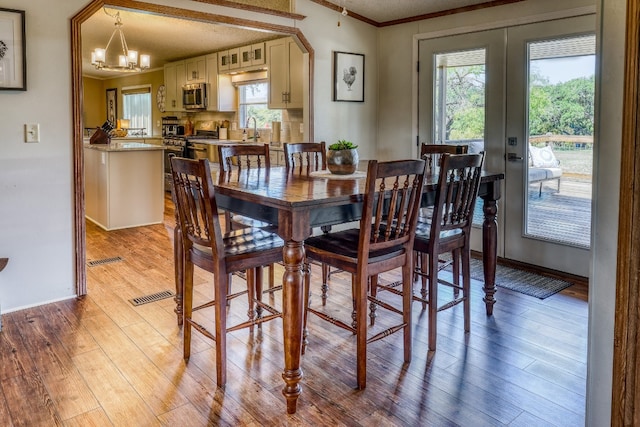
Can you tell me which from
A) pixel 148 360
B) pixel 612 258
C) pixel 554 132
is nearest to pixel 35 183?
pixel 148 360

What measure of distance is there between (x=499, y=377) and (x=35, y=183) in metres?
2.90

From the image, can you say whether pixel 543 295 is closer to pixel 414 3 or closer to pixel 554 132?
pixel 554 132

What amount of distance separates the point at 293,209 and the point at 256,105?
5.78 m

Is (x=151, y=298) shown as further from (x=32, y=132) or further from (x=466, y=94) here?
(x=466, y=94)

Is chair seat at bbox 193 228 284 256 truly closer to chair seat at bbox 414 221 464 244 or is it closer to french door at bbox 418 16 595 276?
chair seat at bbox 414 221 464 244

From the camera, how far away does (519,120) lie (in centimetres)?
412

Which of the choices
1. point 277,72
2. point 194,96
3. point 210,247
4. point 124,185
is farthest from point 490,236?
point 194,96

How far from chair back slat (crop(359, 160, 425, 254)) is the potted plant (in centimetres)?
47

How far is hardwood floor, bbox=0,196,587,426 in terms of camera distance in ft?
6.79

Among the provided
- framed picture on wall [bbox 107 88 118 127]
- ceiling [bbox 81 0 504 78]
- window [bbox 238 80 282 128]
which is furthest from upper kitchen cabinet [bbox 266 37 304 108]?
framed picture on wall [bbox 107 88 118 127]

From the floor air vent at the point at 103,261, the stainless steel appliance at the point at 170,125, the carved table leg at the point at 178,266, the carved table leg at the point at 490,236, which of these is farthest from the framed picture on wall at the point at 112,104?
the carved table leg at the point at 490,236

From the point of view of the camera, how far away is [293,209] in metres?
2.01

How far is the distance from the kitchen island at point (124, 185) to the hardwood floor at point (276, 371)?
2.36 m

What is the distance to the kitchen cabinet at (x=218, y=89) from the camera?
7586 mm
